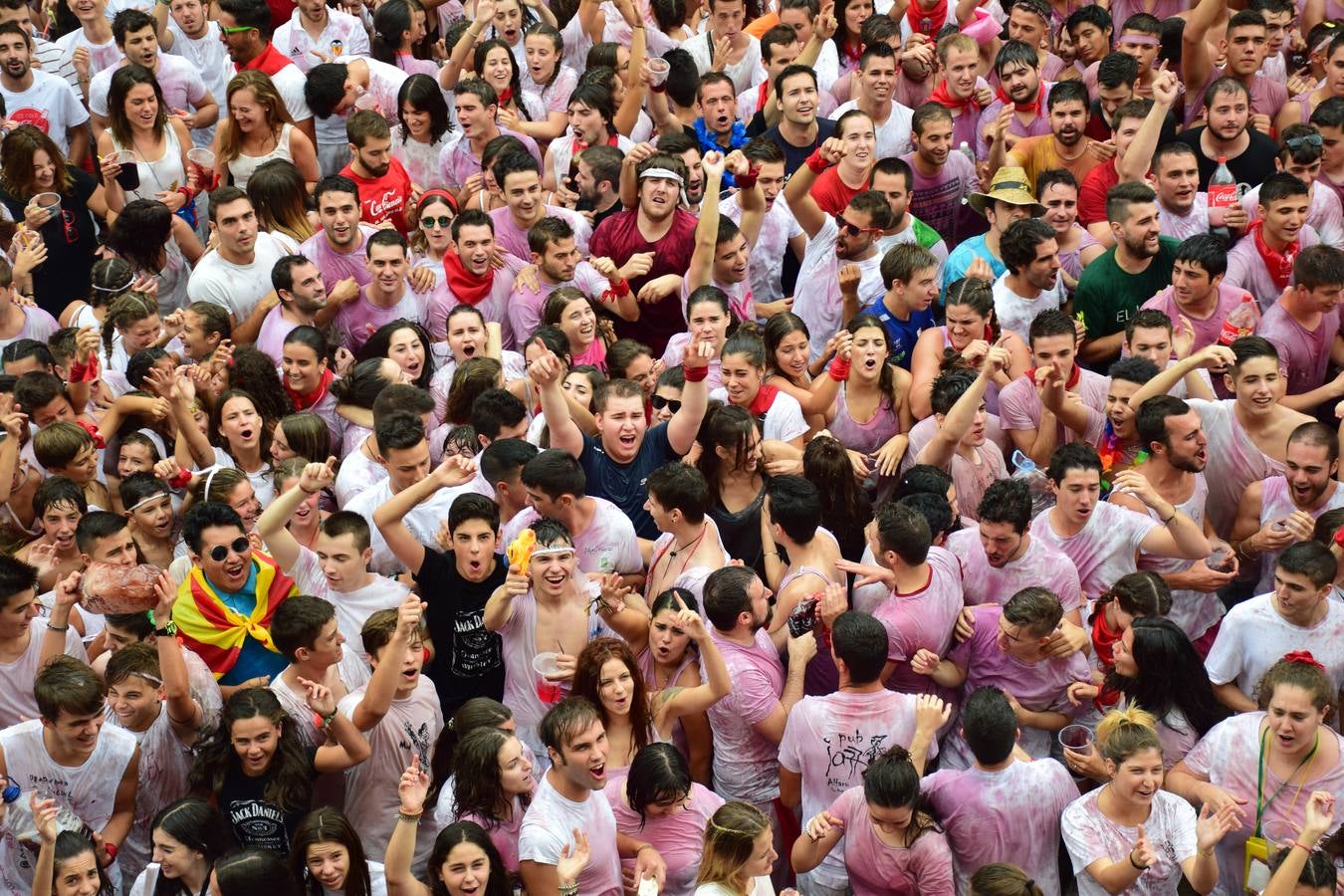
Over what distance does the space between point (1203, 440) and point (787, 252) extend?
9.73 ft

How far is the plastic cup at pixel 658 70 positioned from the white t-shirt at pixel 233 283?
8.97 feet

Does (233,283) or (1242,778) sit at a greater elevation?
(1242,778)

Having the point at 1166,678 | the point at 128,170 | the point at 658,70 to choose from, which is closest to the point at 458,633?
the point at 1166,678

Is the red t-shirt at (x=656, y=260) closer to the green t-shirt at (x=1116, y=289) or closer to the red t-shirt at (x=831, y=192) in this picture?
the red t-shirt at (x=831, y=192)

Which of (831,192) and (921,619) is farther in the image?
(831,192)

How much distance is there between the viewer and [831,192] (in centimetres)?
967

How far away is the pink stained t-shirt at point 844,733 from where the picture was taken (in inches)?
250

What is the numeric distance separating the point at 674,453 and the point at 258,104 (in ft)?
11.7

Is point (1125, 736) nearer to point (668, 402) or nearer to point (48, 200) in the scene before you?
point (668, 402)

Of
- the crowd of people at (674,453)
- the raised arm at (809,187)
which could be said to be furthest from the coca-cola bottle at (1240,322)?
the raised arm at (809,187)

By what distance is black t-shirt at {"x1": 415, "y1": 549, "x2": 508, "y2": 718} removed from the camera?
7.00 meters

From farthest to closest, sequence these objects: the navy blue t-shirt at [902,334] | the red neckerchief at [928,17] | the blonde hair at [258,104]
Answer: the red neckerchief at [928,17]
the blonde hair at [258,104]
the navy blue t-shirt at [902,334]

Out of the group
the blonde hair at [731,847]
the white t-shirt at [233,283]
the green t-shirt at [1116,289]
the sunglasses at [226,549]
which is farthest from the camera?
the white t-shirt at [233,283]

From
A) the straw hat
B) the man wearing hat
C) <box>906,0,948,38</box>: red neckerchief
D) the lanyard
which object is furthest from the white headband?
the lanyard
